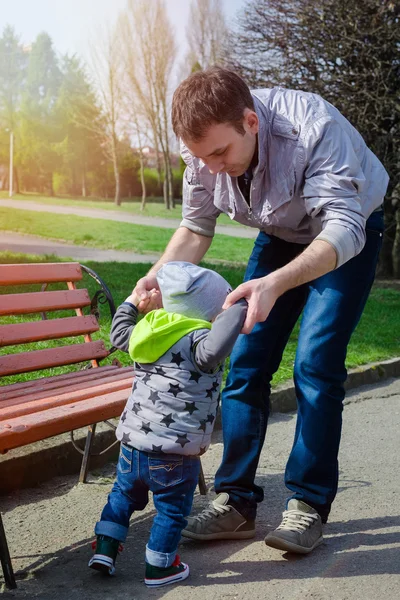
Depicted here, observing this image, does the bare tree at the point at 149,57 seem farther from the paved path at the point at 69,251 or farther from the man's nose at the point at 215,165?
the man's nose at the point at 215,165

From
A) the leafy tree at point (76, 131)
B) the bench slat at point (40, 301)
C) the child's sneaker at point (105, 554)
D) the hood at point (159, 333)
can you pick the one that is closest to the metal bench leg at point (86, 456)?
the bench slat at point (40, 301)

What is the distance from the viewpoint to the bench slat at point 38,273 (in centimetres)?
377

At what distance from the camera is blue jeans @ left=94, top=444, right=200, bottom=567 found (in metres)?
2.63

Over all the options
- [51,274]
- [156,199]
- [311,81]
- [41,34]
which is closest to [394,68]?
[311,81]

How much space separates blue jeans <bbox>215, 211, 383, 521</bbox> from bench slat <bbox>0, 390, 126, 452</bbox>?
Answer: 0.47m

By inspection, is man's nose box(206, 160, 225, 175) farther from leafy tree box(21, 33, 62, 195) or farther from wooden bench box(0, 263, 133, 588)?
leafy tree box(21, 33, 62, 195)

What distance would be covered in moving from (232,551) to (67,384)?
1051 millimetres

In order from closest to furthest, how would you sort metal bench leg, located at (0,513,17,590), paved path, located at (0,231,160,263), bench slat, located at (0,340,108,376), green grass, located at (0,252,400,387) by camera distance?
metal bench leg, located at (0,513,17,590)
bench slat, located at (0,340,108,376)
green grass, located at (0,252,400,387)
paved path, located at (0,231,160,263)

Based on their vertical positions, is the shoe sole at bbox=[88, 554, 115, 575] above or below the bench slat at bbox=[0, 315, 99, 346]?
below

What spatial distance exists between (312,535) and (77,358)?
5.08 ft

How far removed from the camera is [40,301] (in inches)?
156

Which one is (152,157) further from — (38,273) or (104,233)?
(38,273)

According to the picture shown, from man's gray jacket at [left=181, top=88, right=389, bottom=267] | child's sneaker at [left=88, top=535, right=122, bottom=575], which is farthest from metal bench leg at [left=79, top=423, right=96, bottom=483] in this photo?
man's gray jacket at [left=181, top=88, right=389, bottom=267]

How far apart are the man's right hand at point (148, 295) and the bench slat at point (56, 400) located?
519 millimetres
